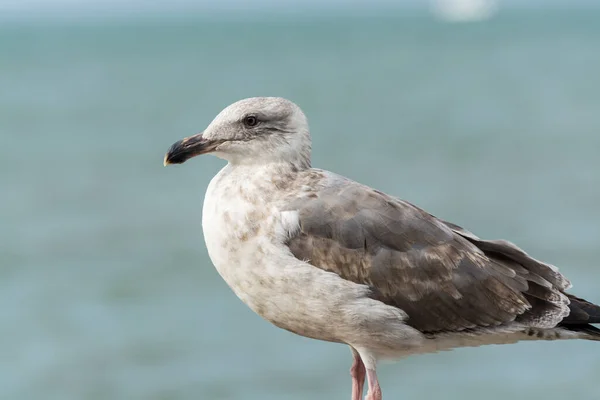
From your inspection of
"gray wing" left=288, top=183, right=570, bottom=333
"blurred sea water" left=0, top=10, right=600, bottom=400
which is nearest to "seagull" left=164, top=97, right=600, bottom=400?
"gray wing" left=288, top=183, right=570, bottom=333

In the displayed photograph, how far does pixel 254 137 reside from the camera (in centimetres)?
704

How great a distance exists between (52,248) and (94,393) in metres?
8.11

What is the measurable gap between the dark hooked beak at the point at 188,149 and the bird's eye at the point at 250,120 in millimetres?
208

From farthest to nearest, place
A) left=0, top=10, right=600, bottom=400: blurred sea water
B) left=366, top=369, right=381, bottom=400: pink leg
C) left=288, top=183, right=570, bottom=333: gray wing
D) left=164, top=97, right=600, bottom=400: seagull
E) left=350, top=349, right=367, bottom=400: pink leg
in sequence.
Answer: left=0, top=10, right=600, bottom=400: blurred sea water
left=350, top=349, right=367, bottom=400: pink leg
left=366, top=369, right=381, bottom=400: pink leg
left=288, top=183, right=570, bottom=333: gray wing
left=164, top=97, right=600, bottom=400: seagull

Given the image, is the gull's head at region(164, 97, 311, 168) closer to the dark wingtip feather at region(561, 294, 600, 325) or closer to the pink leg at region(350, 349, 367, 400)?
the pink leg at region(350, 349, 367, 400)

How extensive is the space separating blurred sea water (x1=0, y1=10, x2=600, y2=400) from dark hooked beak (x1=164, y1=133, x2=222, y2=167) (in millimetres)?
8751

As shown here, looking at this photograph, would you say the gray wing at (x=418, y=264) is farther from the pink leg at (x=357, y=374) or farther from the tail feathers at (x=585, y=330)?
the pink leg at (x=357, y=374)

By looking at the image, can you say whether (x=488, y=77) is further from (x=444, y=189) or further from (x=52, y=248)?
(x=52, y=248)

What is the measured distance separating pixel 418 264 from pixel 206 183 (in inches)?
714

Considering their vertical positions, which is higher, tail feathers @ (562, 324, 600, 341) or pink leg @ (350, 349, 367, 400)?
tail feathers @ (562, 324, 600, 341)

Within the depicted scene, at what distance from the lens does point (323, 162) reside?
3039cm

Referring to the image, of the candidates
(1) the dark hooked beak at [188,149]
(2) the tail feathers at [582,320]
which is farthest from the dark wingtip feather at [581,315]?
(1) the dark hooked beak at [188,149]

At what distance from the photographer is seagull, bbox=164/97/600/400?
6.71 meters

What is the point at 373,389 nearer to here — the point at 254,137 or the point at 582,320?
the point at 582,320
